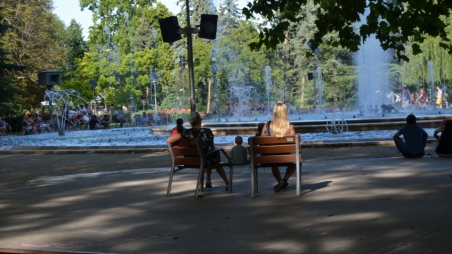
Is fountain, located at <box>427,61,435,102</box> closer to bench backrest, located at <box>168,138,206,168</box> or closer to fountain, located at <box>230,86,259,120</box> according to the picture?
fountain, located at <box>230,86,259,120</box>

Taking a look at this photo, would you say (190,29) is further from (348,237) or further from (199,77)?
(199,77)

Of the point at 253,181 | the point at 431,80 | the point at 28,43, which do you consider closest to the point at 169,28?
the point at 253,181

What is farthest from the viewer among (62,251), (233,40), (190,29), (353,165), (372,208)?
(233,40)

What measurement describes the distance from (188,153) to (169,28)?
9601 millimetres

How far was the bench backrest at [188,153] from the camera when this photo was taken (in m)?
10.5

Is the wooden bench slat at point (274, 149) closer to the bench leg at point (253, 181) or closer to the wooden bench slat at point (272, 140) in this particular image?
the wooden bench slat at point (272, 140)

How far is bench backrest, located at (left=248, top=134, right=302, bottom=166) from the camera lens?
10.4m

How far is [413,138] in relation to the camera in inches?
586

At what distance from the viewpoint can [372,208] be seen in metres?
8.78

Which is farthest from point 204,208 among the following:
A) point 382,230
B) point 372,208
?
point 382,230

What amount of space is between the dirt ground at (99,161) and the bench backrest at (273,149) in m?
5.97

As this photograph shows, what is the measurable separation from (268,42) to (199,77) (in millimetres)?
64942

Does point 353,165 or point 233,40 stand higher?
point 233,40

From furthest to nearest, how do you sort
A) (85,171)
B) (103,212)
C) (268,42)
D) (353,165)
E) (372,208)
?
(85,171) → (353,165) → (268,42) → (103,212) → (372,208)
